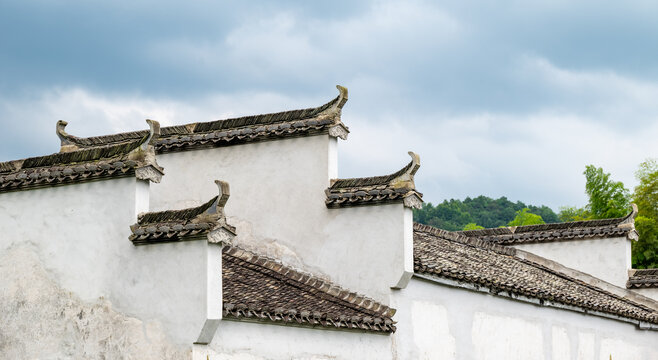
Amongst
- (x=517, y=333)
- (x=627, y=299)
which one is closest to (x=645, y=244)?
(x=627, y=299)

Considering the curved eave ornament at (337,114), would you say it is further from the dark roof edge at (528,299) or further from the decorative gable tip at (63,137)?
the decorative gable tip at (63,137)

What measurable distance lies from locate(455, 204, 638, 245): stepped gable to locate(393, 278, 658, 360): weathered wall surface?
3.00 metres

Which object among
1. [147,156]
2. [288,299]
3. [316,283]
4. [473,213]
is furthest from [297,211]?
[473,213]

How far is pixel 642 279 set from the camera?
26109 mm

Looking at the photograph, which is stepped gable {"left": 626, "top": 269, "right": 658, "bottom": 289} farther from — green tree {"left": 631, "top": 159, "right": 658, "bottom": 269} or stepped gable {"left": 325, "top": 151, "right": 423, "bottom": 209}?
green tree {"left": 631, "top": 159, "right": 658, "bottom": 269}

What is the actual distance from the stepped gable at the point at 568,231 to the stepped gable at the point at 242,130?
10340 millimetres

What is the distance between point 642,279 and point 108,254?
59.5 feet

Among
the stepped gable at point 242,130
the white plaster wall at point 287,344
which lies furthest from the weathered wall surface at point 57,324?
the stepped gable at point 242,130

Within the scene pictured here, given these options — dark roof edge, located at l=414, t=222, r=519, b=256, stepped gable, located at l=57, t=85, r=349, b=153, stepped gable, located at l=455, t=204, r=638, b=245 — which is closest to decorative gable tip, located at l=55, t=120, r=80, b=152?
stepped gable, located at l=57, t=85, r=349, b=153

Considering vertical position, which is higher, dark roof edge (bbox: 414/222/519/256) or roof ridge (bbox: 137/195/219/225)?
dark roof edge (bbox: 414/222/519/256)

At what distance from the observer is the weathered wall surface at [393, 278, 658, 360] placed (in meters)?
16.3

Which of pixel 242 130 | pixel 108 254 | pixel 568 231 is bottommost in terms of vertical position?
→ pixel 108 254

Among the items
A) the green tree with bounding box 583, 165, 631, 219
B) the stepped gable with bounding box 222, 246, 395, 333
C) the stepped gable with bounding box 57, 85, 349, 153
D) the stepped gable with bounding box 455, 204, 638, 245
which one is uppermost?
the green tree with bounding box 583, 165, 631, 219

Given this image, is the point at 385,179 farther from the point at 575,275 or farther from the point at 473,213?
the point at 473,213
